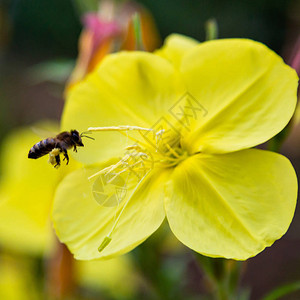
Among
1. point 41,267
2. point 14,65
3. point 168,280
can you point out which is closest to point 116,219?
point 168,280

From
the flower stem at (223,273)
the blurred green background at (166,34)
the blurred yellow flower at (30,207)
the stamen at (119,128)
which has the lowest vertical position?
the blurred green background at (166,34)

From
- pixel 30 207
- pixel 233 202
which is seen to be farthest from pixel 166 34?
pixel 233 202

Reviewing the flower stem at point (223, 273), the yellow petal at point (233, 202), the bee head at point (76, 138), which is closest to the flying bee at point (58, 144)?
the bee head at point (76, 138)

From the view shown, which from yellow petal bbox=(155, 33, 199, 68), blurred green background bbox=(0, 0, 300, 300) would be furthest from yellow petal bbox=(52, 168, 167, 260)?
blurred green background bbox=(0, 0, 300, 300)

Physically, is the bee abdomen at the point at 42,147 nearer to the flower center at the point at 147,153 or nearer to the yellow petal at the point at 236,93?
the flower center at the point at 147,153

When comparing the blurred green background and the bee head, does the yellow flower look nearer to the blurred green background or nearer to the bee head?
the bee head

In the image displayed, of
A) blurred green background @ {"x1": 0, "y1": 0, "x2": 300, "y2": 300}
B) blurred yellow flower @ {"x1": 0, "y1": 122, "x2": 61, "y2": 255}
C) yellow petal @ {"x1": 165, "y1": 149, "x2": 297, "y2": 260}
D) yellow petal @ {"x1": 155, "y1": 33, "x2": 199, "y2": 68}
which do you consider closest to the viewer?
yellow petal @ {"x1": 165, "y1": 149, "x2": 297, "y2": 260}

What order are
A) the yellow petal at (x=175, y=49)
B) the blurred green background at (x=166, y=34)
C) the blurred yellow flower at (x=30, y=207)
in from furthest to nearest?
the blurred green background at (x=166, y=34) < the blurred yellow flower at (x=30, y=207) < the yellow petal at (x=175, y=49)

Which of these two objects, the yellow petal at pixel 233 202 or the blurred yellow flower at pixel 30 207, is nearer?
the yellow petal at pixel 233 202
